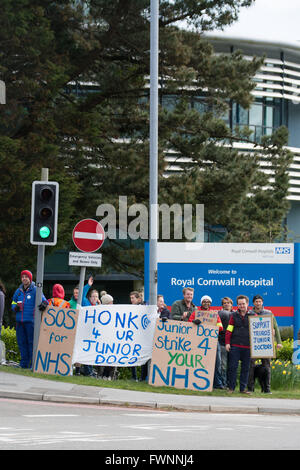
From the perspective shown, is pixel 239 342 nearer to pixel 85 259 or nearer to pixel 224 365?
pixel 224 365

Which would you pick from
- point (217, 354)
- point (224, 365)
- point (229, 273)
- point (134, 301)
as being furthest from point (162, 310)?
point (229, 273)

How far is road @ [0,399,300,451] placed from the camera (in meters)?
9.37

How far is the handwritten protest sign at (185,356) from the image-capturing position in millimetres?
16781

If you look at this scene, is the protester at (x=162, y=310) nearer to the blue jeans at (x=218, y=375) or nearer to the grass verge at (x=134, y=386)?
the blue jeans at (x=218, y=375)

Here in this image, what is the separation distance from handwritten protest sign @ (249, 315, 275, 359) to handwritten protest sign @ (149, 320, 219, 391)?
64cm

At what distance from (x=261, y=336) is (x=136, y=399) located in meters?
2.80

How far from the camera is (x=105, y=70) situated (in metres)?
30.7

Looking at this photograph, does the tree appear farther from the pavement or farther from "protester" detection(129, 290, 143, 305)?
the pavement

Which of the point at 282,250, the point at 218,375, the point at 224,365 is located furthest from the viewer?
the point at 282,250

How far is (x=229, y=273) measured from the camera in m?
20.6

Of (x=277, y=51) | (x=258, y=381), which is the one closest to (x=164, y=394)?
(x=258, y=381)

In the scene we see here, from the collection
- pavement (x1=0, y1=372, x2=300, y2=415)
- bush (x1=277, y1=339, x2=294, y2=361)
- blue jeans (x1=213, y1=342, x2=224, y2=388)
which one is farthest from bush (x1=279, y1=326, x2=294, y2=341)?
pavement (x1=0, y1=372, x2=300, y2=415)

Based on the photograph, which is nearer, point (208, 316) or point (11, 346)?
point (208, 316)

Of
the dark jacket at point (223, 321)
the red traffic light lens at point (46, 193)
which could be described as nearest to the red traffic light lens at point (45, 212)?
the red traffic light lens at point (46, 193)
